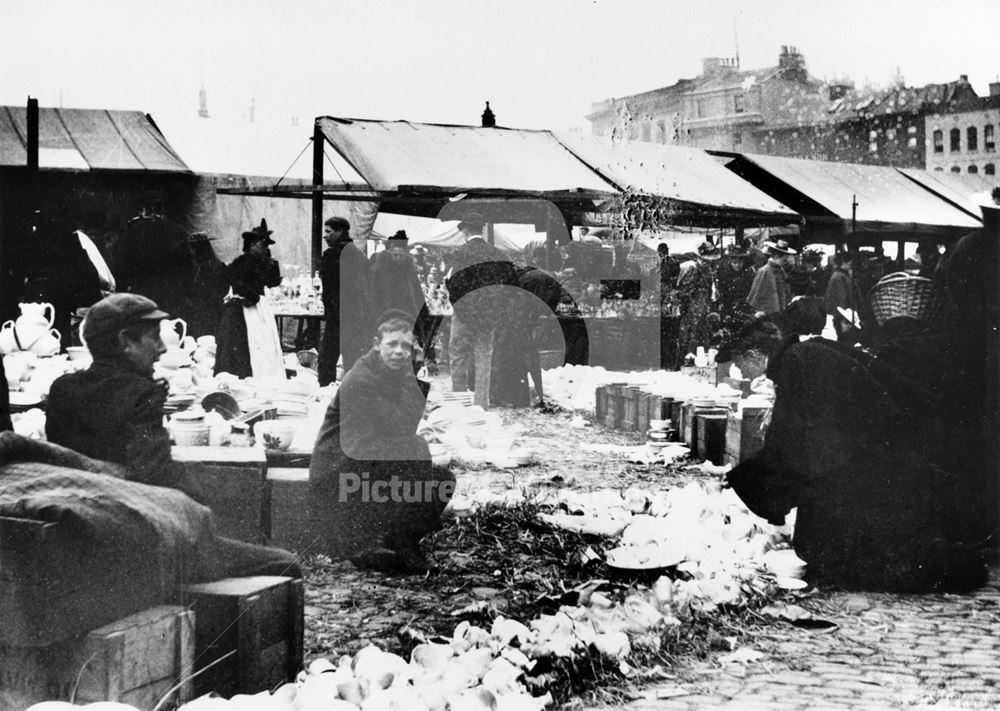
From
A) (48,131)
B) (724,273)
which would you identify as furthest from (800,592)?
(48,131)

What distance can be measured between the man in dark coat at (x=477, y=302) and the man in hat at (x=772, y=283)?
1.24 metres

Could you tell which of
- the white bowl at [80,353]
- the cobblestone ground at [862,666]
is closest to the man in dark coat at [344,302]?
the white bowl at [80,353]

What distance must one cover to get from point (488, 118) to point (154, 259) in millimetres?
1587

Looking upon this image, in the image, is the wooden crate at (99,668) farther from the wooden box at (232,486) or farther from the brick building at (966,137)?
the brick building at (966,137)

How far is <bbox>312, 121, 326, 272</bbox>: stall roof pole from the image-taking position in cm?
380

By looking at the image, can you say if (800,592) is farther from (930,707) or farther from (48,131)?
(48,131)

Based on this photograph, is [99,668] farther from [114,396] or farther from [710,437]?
[710,437]

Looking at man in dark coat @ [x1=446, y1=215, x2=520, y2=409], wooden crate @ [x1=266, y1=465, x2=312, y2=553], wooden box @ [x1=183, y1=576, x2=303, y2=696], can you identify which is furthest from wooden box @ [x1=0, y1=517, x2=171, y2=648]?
man in dark coat @ [x1=446, y1=215, x2=520, y2=409]

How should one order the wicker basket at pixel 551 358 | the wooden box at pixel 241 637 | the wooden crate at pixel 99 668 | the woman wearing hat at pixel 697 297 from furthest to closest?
the wicker basket at pixel 551 358 < the woman wearing hat at pixel 697 297 < the wooden box at pixel 241 637 < the wooden crate at pixel 99 668

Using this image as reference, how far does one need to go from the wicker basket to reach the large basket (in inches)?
59.8

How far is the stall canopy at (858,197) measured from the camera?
14.6 ft

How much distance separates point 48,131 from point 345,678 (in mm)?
2334

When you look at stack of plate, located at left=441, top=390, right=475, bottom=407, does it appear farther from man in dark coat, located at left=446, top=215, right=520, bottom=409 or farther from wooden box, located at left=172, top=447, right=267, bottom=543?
wooden box, located at left=172, top=447, right=267, bottom=543

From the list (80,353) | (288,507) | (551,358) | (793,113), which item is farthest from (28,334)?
(793,113)
